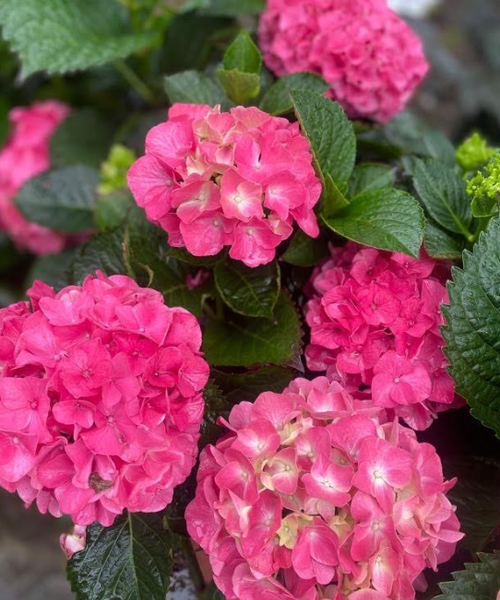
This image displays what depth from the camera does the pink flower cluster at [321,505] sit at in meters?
0.63

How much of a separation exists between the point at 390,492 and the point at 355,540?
5 cm

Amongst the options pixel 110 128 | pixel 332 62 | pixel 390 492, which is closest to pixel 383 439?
pixel 390 492

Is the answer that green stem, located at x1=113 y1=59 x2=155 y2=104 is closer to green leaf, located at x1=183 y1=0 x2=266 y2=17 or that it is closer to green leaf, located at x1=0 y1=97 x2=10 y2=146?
green leaf, located at x1=183 y1=0 x2=266 y2=17

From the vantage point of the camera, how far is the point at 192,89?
922 millimetres

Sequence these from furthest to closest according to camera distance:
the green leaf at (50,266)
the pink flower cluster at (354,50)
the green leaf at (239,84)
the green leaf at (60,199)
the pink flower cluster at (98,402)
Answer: the green leaf at (50,266) < the green leaf at (60,199) < the pink flower cluster at (354,50) < the green leaf at (239,84) < the pink flower cluster at (98,402)

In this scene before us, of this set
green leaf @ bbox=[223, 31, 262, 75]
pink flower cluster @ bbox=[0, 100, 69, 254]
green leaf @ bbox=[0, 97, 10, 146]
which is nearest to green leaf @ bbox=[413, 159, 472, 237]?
green leaf @ bbox=[223, 31, 262, 75]

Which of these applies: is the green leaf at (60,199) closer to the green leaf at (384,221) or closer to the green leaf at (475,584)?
the green leaf at (384,221)

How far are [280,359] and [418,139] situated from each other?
0.54 m

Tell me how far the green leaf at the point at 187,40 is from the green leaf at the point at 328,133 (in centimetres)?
56

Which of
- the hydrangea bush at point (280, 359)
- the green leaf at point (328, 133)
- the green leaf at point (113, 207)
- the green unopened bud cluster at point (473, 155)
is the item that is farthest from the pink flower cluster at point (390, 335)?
the green leaf at point (113, 207)

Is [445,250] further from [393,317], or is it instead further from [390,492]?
[390,492]

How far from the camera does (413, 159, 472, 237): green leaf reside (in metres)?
0.83

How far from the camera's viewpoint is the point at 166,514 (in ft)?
2.48

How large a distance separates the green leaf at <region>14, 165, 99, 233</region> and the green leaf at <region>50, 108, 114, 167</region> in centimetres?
14
